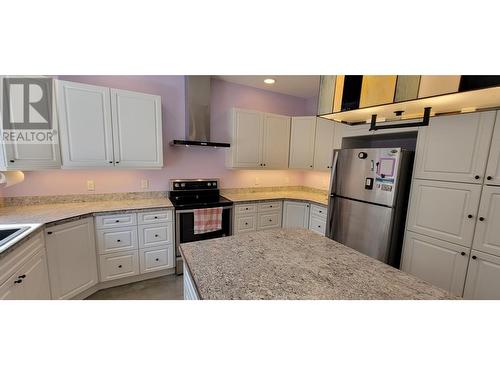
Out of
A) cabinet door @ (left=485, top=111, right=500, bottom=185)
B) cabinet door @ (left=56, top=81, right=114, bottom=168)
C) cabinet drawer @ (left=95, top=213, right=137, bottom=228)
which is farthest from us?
cabinet drawer @ (left=95, top=213, right=137, bottom=228)

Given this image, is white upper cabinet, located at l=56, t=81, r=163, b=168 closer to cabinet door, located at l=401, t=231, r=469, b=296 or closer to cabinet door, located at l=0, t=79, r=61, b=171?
cabinet door, located at l=0, t=79, r=61, b=171

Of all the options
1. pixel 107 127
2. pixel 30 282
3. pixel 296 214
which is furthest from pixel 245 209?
pixel 30 282

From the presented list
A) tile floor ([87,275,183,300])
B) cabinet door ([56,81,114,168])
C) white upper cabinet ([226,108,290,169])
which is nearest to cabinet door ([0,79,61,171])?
cabinet door ([56,81,114,168])

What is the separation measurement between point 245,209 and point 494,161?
2.34 meters

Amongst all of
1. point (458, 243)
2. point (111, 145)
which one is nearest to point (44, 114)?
point (111, 145)

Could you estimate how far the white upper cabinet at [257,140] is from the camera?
9.78 ft

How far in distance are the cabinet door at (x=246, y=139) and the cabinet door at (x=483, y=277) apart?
7.89 ft

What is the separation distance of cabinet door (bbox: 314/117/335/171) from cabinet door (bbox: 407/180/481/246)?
1171 mm

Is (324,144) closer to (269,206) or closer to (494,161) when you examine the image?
(269,206)

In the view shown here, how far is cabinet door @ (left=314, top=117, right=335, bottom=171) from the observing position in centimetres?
297

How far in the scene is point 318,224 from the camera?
2.87 m

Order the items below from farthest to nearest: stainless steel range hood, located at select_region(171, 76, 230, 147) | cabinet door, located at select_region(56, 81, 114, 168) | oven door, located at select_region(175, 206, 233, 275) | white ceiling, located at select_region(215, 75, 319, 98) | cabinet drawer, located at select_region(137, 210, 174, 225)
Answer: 1. white ceiling, located at select_region(215, 75, 319, 98)
2. stainless steel range hood, located at select_region(171, 76, 230, 147)
3. oven door, located at select_region(175, 206, 233, 275)
4. cabinet drawer, located at select_region(137, 210, 174, 225)
5. cabinet door, located at select_region(56, 81, 114, 168)

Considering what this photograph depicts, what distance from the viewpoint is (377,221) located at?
2127 millimetres
